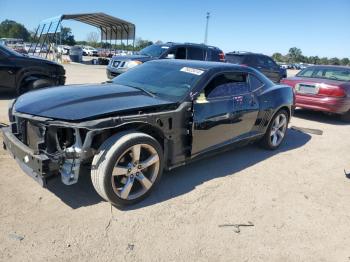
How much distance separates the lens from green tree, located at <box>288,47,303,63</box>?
94.6 metres

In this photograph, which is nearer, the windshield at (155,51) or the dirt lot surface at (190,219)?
the dirt lot surface at (190,219)

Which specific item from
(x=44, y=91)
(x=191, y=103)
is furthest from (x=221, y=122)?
(x=44, y=91)

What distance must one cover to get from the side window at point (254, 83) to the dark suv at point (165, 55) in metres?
6.45

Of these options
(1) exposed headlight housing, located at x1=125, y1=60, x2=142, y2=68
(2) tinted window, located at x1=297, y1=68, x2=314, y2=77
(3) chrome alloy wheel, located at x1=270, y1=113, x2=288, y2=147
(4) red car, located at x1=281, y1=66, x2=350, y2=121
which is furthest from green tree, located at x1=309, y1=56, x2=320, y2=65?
(3) chrome alloy wheel, located at x1=270, y1=113, x2=288, y2=147

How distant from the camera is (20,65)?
8.12 m

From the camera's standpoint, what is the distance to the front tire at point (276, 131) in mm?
5621

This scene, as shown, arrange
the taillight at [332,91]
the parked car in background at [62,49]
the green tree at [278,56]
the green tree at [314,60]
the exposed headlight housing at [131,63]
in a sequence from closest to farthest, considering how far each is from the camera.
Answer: the taillight at [332,91], the exposed headlight housing at [131,63], the parked car in background at [62,49], the green tree at [314,60], the green tree at [278,56]

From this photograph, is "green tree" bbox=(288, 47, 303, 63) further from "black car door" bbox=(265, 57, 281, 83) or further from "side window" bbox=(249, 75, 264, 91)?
"side window" bbox=(249, 75, 264, 91)

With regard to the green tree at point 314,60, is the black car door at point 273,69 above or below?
below

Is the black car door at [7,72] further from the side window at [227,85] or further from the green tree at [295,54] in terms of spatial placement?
the green tree at [295,54]

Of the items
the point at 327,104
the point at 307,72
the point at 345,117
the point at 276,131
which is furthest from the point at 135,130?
the point at 307,72

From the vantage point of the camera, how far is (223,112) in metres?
4.34

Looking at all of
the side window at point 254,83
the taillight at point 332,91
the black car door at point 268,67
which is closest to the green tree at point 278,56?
the black car door at point 268,67

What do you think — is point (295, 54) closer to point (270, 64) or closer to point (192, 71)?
point (270, 64)
